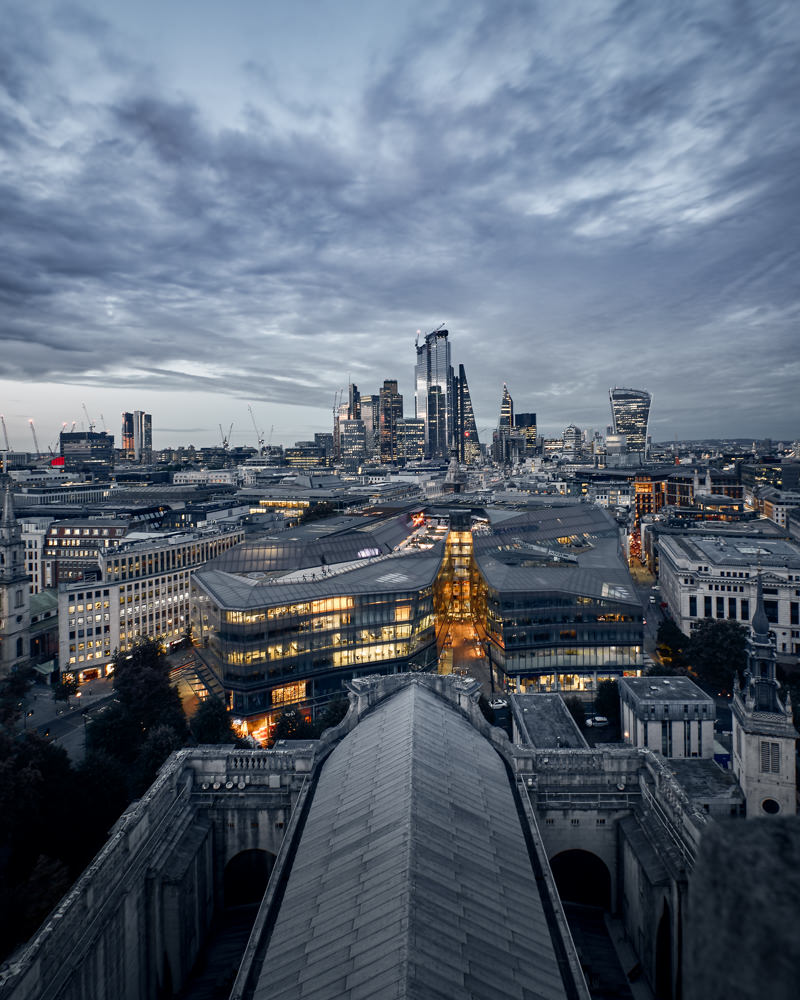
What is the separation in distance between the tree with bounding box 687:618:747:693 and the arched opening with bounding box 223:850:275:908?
6949cm

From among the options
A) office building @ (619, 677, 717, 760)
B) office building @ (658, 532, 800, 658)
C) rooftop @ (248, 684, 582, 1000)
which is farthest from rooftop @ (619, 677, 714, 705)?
office building @ (658, 532, 800, 658)

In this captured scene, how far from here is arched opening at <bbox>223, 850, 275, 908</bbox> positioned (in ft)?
165

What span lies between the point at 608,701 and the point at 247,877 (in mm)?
52621

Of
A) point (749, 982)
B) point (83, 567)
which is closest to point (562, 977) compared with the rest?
point (749, 982)

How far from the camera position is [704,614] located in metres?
109

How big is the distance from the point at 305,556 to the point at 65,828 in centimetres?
6564

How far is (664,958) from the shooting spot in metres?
40.6

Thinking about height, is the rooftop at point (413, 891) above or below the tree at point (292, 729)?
above

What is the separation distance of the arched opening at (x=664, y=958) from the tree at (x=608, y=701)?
41.6 metres

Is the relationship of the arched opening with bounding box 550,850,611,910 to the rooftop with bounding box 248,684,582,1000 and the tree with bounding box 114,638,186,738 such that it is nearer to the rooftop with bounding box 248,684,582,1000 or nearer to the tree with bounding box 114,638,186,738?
the rooftop with bounding box 248,684,582,1000

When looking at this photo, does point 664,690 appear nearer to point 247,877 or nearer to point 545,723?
point 545,723

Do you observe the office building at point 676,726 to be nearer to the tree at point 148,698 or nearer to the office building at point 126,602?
the tree at point 148,698

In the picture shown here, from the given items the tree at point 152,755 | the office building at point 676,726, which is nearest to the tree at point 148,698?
the tree at point 152,755

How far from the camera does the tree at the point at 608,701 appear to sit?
267ft
